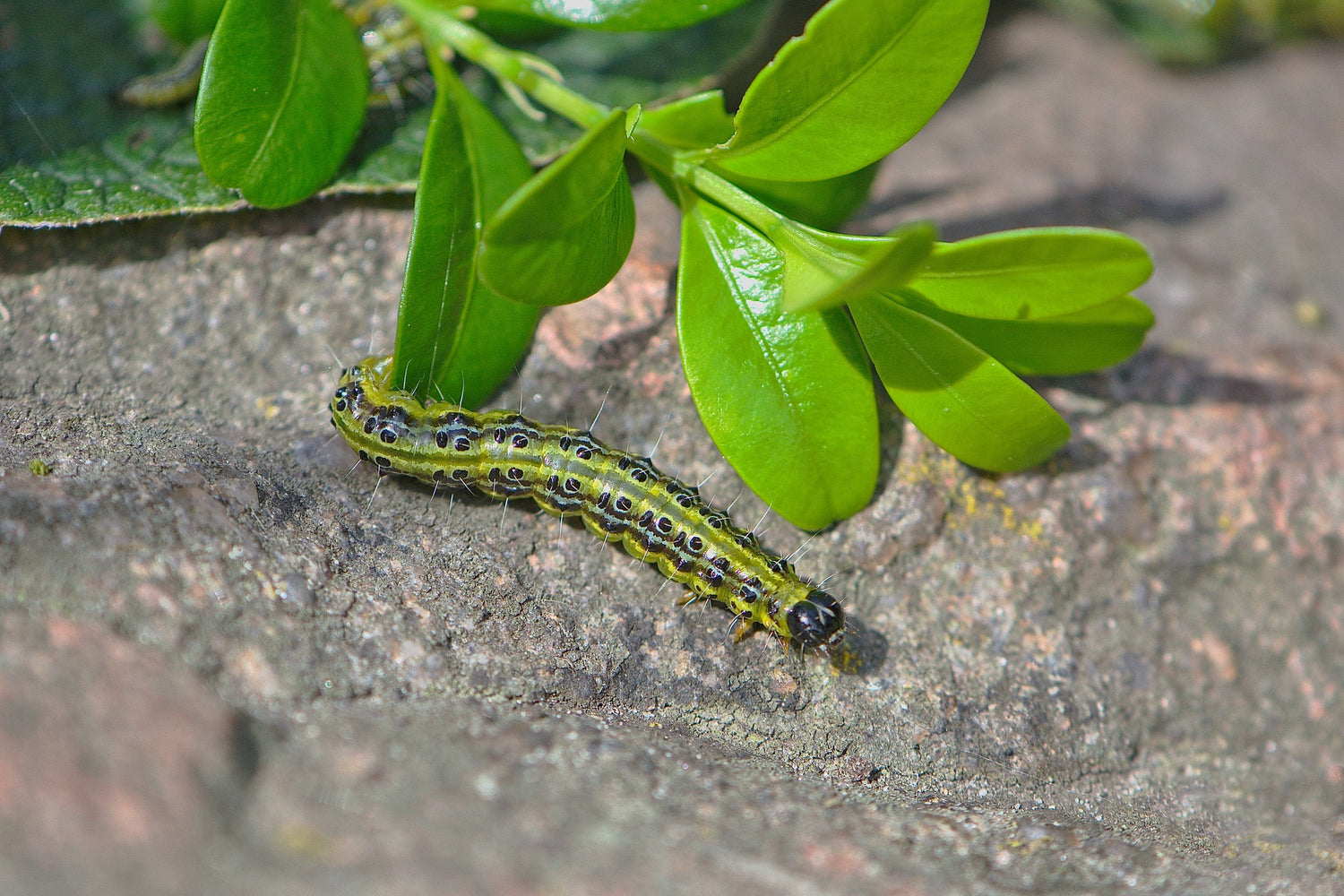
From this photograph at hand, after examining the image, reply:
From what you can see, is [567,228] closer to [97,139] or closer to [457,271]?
[457,271]

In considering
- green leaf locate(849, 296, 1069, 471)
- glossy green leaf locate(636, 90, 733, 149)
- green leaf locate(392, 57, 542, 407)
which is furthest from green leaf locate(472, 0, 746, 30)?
green leaf locate(849, 296, 1069, 471)

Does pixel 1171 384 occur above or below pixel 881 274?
below

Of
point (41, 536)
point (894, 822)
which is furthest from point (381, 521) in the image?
point (894, 822)

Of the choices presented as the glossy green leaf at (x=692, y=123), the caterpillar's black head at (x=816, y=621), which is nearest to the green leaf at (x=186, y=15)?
the glossy green leaf at (x=692, y=123)

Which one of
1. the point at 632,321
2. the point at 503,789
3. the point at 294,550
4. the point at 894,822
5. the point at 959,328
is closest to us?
the point at 503,789

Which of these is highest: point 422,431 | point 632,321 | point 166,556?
point 632,321

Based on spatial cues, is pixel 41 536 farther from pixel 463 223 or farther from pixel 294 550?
pixel 463 223

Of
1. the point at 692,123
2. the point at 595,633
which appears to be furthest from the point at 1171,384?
the point at 595,633

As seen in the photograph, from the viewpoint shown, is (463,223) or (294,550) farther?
(463,223)
